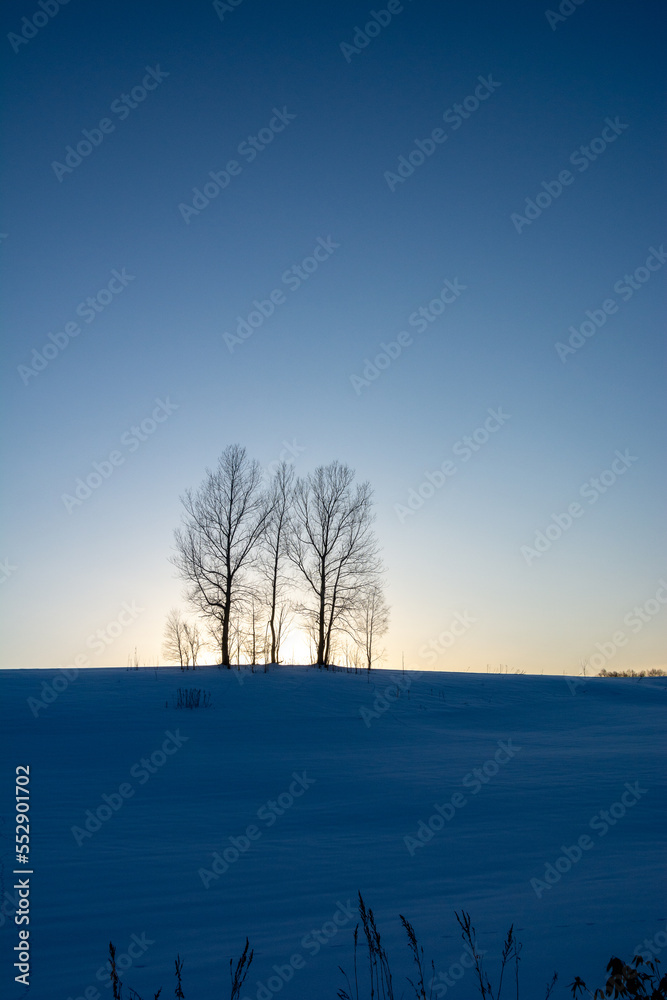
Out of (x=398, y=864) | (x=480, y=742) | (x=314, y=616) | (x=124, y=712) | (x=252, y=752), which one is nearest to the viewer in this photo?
(x=398, y=864)

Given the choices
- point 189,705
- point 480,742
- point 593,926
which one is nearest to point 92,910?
point 593,926

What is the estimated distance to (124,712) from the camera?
1483 centimetres

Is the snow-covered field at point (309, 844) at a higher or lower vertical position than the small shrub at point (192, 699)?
lower

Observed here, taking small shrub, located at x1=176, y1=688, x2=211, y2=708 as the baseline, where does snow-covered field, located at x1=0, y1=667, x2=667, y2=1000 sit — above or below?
below

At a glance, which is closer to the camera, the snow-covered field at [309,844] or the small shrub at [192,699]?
the snow-covered field at [309,844]

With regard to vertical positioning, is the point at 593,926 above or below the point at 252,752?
below

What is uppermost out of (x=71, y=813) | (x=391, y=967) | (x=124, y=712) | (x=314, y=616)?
(x=314, y=616)

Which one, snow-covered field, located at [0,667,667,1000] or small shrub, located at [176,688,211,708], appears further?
small shrub, located at [176,688,211,708]

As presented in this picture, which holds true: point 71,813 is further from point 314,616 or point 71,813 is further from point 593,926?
point 314,616

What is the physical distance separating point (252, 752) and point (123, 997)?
8259 mm

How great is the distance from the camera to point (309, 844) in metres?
6.76

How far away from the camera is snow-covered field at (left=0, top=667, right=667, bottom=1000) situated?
418 cm

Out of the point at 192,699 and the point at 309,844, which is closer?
the point at 309,844

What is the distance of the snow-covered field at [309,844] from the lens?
13.7 ft
